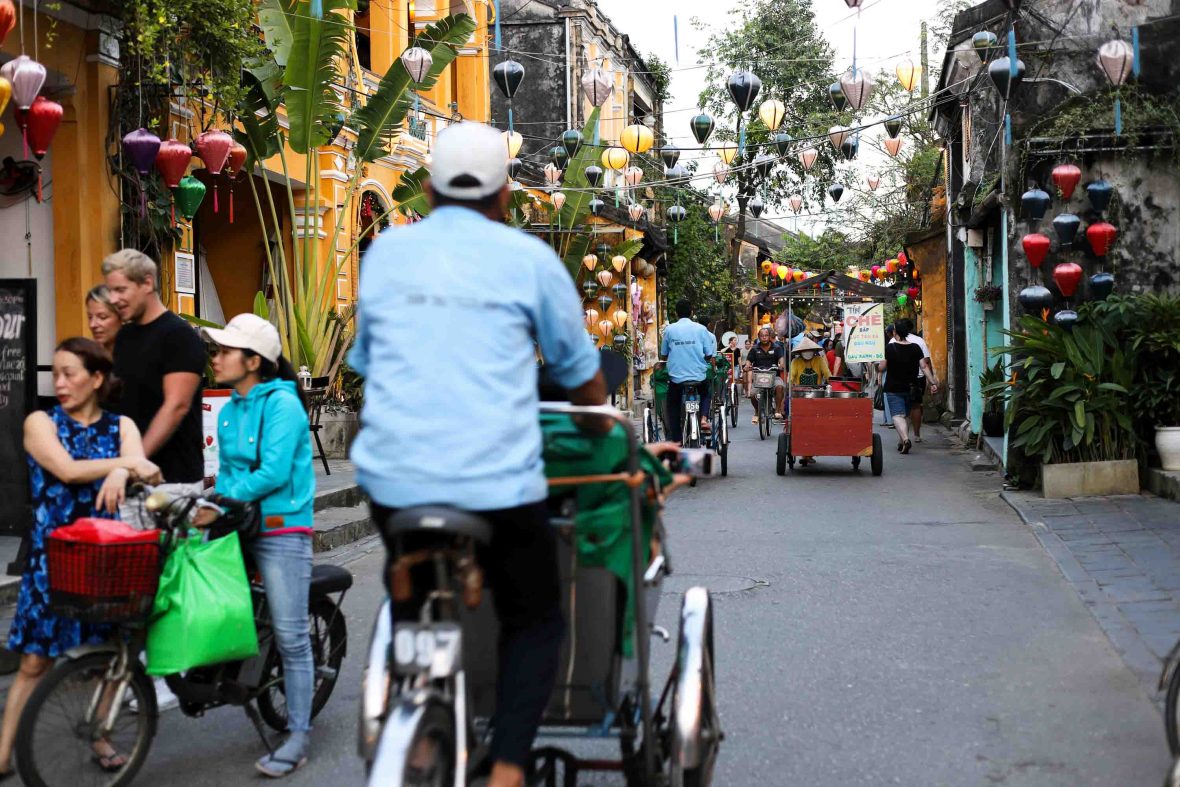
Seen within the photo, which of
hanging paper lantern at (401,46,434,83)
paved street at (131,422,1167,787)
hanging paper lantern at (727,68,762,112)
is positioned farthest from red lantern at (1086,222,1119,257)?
hanging paper lantern at (401,46,434,83)

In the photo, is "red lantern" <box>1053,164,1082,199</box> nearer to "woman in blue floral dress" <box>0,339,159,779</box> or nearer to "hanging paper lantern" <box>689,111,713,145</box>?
"hanging paper lantern" <box>689,111,713,145</box>

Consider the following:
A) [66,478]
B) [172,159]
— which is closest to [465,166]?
[66,478]

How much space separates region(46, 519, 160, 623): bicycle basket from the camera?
4422 millimetres

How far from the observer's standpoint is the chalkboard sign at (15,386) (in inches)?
324

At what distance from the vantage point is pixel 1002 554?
32.6 feet

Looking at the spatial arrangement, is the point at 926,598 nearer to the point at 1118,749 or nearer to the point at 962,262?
the point at 1118,749

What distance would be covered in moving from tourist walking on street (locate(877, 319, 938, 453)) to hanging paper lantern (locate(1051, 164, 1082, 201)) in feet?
15.4

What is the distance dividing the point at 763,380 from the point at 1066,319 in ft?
31.3

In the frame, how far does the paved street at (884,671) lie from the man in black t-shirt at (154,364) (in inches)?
47.4

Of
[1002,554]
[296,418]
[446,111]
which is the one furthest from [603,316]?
[296,418]

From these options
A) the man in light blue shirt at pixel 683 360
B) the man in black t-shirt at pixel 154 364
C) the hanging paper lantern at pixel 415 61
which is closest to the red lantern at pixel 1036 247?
the man in light blue shirt at pixel 683 360

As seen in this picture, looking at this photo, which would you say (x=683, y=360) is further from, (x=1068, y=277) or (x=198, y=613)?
(x=198, y=613)

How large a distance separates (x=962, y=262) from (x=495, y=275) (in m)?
21.9

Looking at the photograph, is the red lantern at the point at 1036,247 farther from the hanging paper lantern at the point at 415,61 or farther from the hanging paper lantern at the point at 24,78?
the hanging paper lantern at the point at 24,78
